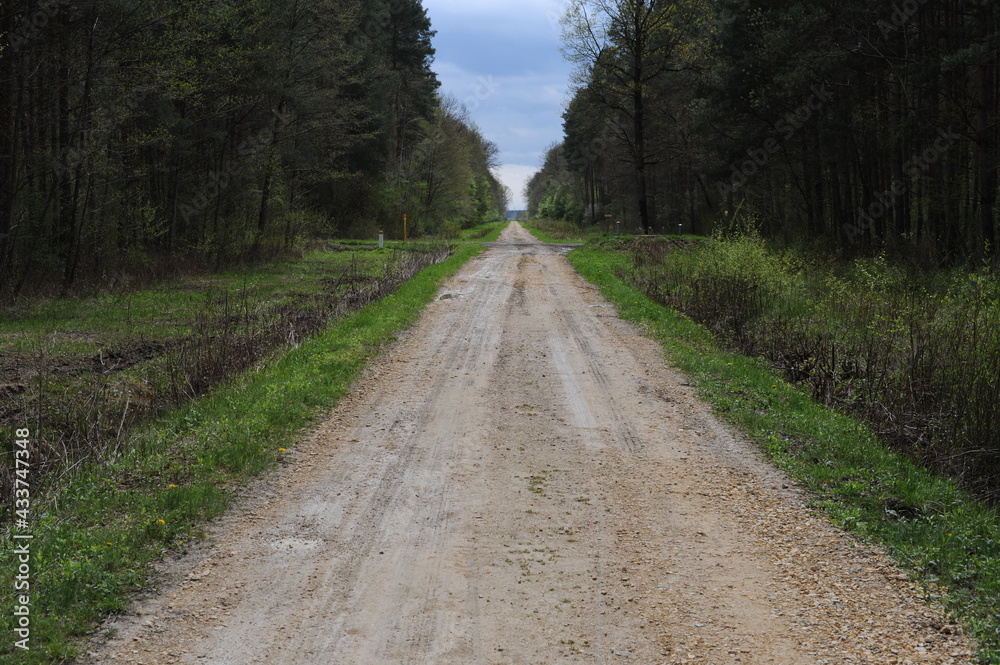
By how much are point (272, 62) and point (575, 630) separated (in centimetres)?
2378

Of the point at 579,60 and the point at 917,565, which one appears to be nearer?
the point at 917,565

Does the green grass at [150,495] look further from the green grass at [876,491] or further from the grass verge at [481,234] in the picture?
the grass verge at [481,234]

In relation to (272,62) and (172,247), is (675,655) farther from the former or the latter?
(272,62)

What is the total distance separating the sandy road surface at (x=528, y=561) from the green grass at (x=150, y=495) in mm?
258

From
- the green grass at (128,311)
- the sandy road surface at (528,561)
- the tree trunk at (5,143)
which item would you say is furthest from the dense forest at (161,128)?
the sandy road surface at (528,561)

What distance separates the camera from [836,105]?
954 inches

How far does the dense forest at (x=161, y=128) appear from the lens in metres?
15.8

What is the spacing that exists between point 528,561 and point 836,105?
2424 cm

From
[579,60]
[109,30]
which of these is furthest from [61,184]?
[579,60]

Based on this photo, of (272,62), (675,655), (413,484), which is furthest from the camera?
(272,62)

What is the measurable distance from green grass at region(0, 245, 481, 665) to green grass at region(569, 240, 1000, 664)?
473cm

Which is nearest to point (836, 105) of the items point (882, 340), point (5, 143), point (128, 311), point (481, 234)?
point (882, 340)

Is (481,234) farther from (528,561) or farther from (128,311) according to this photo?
(528,561)

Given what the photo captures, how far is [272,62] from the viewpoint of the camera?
23750mm
